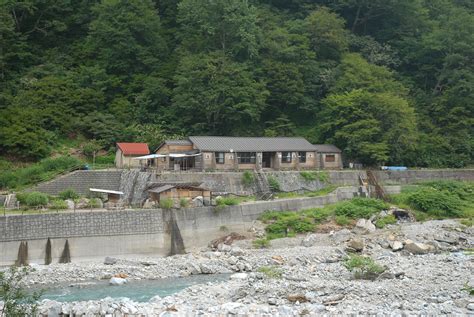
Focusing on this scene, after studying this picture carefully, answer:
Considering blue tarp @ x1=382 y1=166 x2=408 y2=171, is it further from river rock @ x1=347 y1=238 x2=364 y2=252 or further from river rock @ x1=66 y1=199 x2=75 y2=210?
river rock @ x1=66 y1=199 x2=75 y2=210

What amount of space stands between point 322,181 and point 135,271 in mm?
22556

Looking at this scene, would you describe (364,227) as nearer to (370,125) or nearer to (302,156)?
(302,156)

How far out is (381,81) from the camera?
63719 millimetres

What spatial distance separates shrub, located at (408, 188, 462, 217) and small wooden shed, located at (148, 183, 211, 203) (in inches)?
729

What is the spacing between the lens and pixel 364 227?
45.8 meters

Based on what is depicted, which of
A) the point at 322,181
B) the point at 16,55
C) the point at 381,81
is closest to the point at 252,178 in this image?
the point at 322,181

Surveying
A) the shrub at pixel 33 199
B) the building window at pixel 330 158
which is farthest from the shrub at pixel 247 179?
the shrub at pixel 33 199

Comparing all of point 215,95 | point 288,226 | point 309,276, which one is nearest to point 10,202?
point 288,226

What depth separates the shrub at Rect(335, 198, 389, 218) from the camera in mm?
47781

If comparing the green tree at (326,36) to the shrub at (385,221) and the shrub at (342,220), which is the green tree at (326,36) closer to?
the shrub at (385,221)

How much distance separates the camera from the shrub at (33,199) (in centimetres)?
4250

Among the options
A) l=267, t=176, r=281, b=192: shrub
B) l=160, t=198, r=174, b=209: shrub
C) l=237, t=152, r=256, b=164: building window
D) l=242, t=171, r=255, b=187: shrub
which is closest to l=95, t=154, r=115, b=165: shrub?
l=237, t=152, r=256, b=164: building window

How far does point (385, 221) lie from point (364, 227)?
253cm

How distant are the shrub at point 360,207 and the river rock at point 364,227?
134 centimetres
